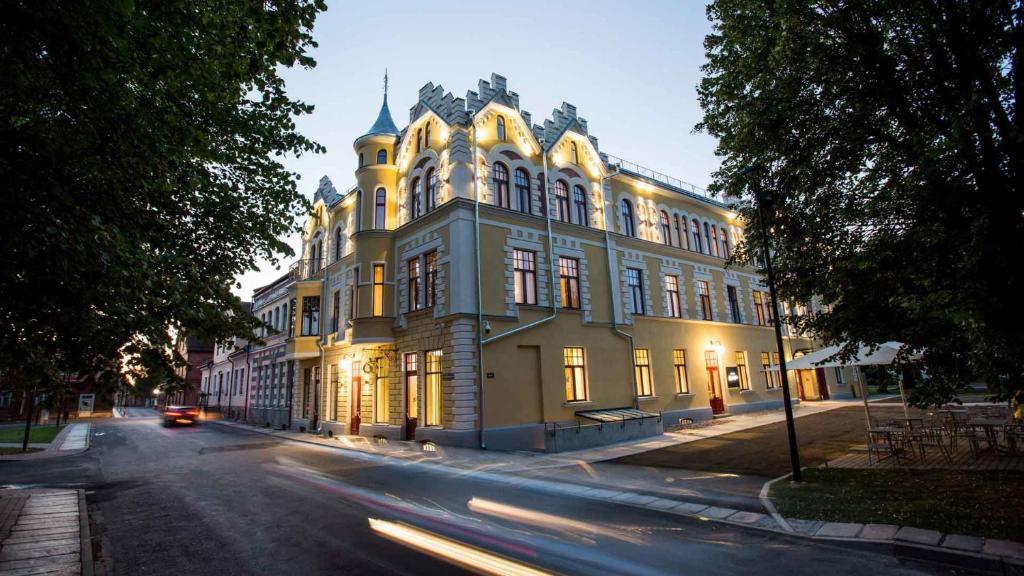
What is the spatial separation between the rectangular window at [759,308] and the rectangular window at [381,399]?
973 inches

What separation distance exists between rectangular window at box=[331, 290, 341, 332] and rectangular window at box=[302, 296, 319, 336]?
8.04 feet

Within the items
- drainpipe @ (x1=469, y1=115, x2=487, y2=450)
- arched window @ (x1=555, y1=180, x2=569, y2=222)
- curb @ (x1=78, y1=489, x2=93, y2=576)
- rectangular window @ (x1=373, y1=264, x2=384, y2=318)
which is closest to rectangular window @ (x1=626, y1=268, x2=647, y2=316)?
arched window @ (x1=555, y1=180, x2=569, y2=222)

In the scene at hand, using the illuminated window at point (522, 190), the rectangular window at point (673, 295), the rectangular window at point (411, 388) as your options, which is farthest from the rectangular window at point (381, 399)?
the rectangular window at point (673, 295)

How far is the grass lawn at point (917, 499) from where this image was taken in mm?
6820

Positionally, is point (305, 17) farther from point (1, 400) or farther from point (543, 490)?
point (1, 400)

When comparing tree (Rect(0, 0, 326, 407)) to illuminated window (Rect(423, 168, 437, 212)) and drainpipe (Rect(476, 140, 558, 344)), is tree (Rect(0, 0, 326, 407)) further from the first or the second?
illuminated window (Rect(423, 168, 437, 212))

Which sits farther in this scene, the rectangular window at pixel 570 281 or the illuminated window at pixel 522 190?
the rectangular window at pixel 570 281

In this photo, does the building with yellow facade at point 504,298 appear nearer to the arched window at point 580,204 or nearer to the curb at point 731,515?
the arched window at point 580,204

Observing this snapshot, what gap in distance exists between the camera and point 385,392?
2144cm

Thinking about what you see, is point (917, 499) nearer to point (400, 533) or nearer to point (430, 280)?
point (400, 533)

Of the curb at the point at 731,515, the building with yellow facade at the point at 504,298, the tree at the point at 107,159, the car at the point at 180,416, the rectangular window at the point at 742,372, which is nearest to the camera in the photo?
the tree at the point at 107,159

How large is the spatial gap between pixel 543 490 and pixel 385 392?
12541mm

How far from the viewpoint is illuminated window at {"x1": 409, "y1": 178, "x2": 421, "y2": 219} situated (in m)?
21.9

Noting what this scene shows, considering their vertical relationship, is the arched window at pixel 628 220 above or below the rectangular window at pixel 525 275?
above
